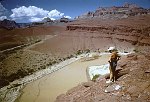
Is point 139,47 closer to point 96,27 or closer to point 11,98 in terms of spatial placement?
point 96,27

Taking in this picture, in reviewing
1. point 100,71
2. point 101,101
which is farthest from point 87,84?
point 100,71

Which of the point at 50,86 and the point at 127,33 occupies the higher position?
the point at 127,33

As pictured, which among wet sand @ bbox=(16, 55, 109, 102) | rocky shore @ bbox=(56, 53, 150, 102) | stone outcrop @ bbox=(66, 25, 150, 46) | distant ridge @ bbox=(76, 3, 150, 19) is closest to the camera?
rocky shore @ bbox=(56, 53, 150, 102)

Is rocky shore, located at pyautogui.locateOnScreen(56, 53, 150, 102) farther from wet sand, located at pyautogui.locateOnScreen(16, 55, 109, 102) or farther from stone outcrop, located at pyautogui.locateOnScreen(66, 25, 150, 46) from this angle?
stone outcrop, located at pyautogui.locateOnScreen(66, 25, 150, 46)

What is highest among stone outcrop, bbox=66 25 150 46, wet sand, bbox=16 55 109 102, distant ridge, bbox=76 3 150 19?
distant ridge, bbox=76 3 150 19

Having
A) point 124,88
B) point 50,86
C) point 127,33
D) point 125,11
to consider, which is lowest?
point 50,86

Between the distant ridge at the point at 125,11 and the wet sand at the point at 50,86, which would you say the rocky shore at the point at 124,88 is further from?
the distant ridge at the point at 125,11

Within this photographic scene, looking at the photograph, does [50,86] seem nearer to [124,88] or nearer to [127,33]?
[124,88]

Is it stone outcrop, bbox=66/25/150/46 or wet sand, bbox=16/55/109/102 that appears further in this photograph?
stone outcrop, bbox=66/25/150/46

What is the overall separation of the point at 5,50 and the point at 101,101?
22.8 meters

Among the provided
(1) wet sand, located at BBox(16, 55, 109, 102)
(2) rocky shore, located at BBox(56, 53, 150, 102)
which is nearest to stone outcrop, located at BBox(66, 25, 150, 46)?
(1) wet sand, located at BBox(16, 55, 109, 102)

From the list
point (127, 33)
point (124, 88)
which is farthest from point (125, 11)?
point (124, 88)

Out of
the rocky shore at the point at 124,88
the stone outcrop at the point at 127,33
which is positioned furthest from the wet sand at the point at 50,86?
the stone outcrop at the point at 127,33

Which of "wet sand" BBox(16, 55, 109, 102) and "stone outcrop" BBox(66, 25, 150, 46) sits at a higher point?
"stone outcrop" BBox(66, 25, 150, 46)
